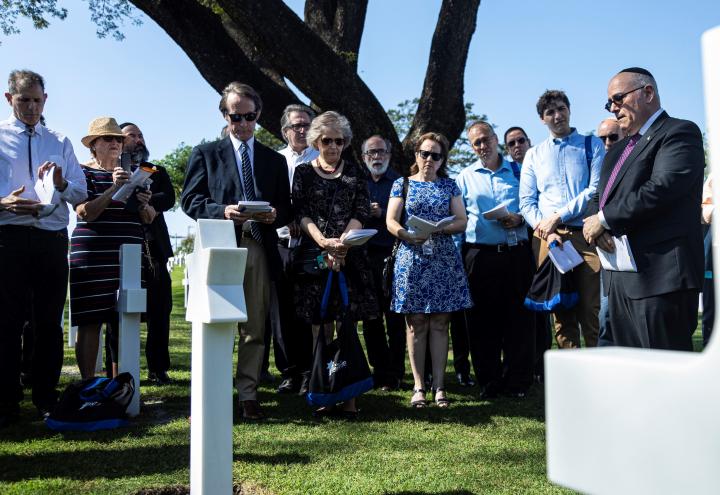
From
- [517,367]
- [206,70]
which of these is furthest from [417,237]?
[206,70]

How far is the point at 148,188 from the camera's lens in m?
5.75

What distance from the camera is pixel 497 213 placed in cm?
568

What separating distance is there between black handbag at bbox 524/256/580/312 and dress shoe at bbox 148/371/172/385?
10.9ft

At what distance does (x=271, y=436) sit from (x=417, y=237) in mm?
2032

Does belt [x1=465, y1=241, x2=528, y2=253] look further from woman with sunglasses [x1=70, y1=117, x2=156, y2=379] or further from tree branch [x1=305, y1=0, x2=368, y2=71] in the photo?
tree branch [x1=305, y1=0, x2=368, y2=71]

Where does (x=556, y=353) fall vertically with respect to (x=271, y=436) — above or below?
above

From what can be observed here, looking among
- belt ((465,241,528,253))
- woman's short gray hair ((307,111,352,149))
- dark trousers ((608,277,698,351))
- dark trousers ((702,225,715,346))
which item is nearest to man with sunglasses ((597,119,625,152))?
dark trousers ((702,225,715,346))

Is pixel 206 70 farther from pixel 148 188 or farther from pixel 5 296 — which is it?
pixel 5 296

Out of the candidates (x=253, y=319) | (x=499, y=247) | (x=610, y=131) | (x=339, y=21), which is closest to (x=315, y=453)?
(x=253, y=319)

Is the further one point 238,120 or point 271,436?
point 238,120

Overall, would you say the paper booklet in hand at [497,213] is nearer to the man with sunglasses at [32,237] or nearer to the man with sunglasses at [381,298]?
the man with sunglasses at [381,298]

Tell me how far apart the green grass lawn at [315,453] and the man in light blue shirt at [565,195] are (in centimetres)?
85

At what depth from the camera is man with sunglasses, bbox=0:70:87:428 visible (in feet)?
15.7

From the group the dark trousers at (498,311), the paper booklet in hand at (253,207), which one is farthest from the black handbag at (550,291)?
the paper booklet in hand at (253,207)
